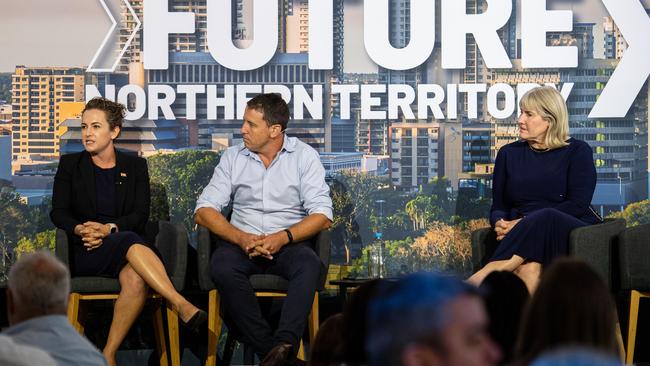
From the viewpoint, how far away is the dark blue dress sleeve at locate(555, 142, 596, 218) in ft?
19.7

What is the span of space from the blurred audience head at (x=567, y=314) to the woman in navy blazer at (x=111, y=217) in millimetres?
3430

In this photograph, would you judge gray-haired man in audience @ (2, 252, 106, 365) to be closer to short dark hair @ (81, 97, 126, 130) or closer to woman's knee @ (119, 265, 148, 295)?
woman's knee @ (119, 265, 148, 295)

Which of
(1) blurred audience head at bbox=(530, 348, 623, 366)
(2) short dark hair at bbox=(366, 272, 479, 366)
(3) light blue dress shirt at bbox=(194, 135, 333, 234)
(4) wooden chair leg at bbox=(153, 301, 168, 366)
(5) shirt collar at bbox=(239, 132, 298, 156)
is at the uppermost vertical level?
(5) shirt collar at bbox=(239, 132, 298, 156)

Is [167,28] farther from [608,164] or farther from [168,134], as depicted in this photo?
[608,164]

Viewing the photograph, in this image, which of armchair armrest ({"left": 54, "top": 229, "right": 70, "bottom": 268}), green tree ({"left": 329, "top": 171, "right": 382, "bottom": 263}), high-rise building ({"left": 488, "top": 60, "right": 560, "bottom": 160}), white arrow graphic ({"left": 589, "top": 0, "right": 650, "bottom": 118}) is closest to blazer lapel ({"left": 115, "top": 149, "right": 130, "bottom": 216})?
armchair armrest ({"left": 54, "top": 229, "right": 70, "bottom": 268})

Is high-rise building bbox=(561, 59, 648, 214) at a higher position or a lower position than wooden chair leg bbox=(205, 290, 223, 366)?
higher

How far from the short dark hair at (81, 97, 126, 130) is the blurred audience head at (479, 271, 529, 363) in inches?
127

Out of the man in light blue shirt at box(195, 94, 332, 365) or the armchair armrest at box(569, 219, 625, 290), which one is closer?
the armchair armrest at box(569, 219, 625, 290)

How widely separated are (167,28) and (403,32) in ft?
4.38

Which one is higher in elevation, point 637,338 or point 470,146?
point 470,146

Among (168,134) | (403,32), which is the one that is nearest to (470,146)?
(403,32)

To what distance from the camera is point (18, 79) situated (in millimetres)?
6902

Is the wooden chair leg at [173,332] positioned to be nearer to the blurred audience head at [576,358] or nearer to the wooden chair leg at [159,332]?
the wooden chair leg at [159,332]

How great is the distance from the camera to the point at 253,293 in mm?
5727
